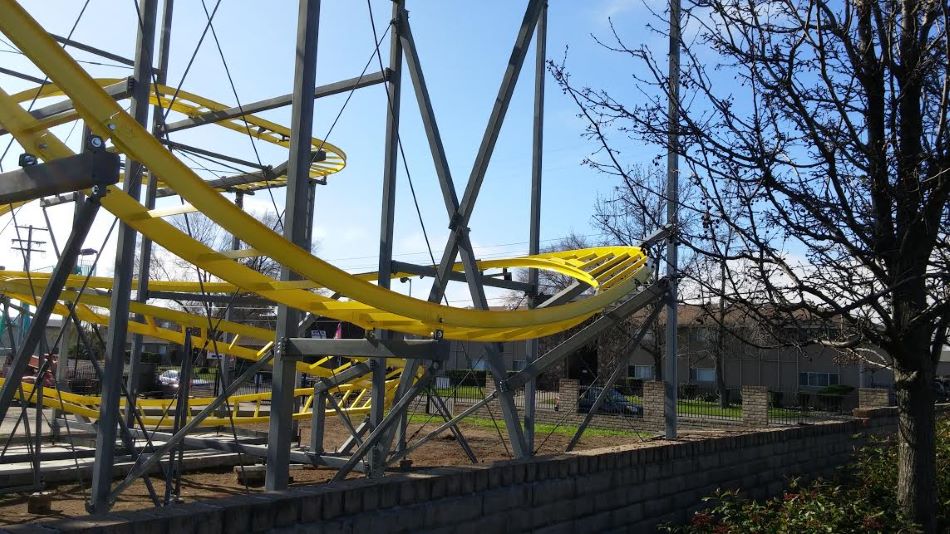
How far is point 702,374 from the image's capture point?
45.3 m

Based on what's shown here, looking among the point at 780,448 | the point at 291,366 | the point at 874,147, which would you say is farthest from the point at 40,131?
the point at 780,448

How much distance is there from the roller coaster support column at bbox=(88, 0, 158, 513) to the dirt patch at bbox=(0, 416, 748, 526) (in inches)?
26.7

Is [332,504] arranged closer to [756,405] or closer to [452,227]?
[452,227]

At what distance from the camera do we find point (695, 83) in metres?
6.50

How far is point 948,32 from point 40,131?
6.11 meters

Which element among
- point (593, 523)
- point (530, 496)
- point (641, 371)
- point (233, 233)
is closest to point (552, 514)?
point (530, 496)

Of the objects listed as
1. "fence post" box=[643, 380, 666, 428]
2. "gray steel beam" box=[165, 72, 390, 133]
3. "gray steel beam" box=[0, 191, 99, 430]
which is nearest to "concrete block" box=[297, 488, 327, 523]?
"gray steel beam" box=[0, 191, 99, 430]

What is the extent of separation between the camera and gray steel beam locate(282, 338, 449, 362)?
20.5 ft

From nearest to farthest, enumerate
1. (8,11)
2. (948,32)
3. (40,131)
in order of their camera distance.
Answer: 1. (8,11)
2. (40,131)
3. (948,32)

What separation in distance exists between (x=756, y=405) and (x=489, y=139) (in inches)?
522

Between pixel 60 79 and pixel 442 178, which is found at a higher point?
pixel 442 178

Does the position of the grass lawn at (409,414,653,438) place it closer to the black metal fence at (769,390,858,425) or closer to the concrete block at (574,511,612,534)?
the black metal fence at (769,390,858,425)

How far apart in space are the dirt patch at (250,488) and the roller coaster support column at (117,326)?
677 mm

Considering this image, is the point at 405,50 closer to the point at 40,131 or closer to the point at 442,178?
the point at 442,178
